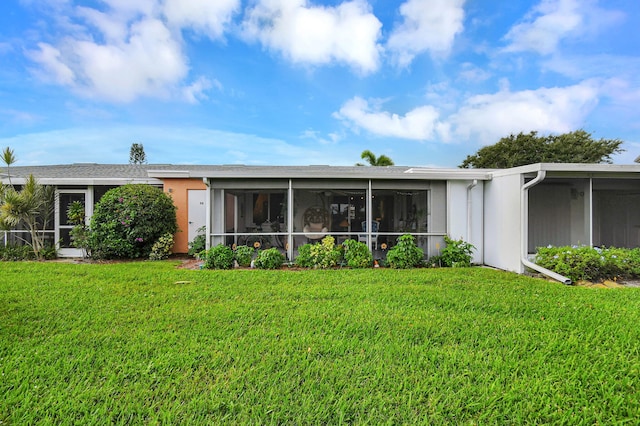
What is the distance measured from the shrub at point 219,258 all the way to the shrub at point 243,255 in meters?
0.19

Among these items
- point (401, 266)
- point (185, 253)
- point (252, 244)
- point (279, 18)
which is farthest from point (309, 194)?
point (279, 18)

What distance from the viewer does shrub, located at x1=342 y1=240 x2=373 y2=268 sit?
8.14 metres

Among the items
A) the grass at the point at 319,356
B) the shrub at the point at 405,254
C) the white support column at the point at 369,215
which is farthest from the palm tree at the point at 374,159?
A: the grass at the point at 319,356

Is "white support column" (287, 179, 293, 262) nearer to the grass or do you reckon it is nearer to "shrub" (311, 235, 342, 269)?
"shrub" (311, 235, 342, 269)

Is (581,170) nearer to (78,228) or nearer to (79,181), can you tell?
(78,228)

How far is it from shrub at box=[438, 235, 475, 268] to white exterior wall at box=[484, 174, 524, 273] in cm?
64

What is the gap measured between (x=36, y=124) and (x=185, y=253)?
8990 mm

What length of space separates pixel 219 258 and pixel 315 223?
2.76 metres

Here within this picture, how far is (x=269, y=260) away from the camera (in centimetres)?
802

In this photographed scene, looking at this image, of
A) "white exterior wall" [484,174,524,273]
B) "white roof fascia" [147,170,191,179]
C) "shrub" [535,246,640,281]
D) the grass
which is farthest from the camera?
"white roof fascia" [147,170,191,179]

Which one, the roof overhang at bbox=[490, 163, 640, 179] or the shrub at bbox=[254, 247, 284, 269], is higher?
the roof overhang at bbox=[490, 163, 640, 179]

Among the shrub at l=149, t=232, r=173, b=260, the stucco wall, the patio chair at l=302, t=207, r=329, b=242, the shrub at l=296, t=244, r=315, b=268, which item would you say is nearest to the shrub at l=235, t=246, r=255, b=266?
the shrub at l=296, t=244, r=315, b=268

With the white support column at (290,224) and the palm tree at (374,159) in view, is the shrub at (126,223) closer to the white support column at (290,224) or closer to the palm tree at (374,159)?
the white support column at (290,224)

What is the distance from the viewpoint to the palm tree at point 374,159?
71.2ft
